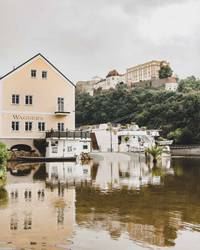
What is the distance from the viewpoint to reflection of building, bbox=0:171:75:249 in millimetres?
8242

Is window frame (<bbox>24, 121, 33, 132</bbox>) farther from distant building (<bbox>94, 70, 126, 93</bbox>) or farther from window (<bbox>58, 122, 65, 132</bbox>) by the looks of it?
distant building (<bbox>94, 70, 126, 93</bbox>)

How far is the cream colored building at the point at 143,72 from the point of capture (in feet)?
576

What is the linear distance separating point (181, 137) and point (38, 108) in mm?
35566

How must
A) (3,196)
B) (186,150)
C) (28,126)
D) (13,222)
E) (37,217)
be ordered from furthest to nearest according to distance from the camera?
(186,150), (28,126), (3,196), (37,217), (13,222)

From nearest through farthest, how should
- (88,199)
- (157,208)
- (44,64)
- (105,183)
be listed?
(157,208) → (88,199) → (105,183) → (44,64)

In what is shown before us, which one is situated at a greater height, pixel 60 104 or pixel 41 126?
pixel 60 104

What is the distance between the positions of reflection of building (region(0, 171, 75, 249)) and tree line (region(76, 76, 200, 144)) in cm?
5946

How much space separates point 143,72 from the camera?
18175 cm

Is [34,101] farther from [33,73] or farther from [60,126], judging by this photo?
[60,126]

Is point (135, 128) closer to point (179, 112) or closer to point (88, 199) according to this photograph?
point (179, 112)

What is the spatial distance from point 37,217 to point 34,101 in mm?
34986

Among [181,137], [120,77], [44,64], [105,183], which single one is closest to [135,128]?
[181,137]

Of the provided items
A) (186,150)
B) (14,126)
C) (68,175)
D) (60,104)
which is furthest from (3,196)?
(186,150)

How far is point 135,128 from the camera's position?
62719mm
